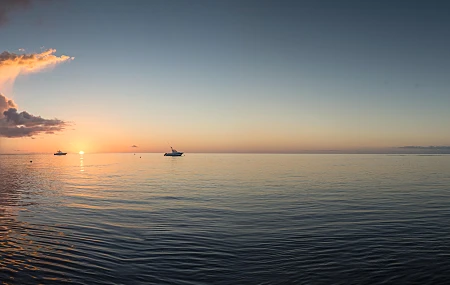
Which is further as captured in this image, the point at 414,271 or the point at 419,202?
the point at 419,202

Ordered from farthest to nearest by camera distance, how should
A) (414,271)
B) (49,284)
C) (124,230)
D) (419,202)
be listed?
(419,202), (124,230), (414,271), (49,284)

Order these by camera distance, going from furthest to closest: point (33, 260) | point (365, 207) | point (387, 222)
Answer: point (365, 207), point (387, 222), point (33, 260)

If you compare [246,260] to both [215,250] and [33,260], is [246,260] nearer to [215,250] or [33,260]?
[215,250]

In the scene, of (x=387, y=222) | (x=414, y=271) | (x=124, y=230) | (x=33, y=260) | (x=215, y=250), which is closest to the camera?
(x=414, y=271)

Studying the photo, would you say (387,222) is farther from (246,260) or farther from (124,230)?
(124,230)

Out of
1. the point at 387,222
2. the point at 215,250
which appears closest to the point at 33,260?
the point at 215,250

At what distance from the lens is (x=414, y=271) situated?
15.9 metres

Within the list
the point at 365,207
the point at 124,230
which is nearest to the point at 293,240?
the point at 124,230

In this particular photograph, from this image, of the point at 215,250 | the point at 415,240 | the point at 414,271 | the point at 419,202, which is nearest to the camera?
the point at 414,271

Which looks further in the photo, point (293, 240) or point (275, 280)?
point (293, 240)

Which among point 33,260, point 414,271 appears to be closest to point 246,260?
point 414,271

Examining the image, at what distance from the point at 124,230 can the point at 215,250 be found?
9201 millimetres

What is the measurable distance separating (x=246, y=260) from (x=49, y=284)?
31.9 feet

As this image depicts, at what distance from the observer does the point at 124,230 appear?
2516 centimetres
